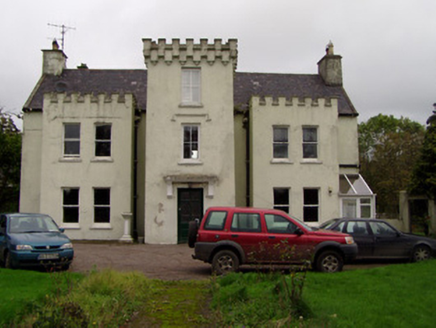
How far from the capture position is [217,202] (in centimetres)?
2133

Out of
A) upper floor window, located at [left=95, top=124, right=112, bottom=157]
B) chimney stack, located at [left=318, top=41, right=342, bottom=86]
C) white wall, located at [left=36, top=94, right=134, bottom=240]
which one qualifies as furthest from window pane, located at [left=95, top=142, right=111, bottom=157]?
chimney stack, located at [left=318, top=41, right=342, bottom=86]

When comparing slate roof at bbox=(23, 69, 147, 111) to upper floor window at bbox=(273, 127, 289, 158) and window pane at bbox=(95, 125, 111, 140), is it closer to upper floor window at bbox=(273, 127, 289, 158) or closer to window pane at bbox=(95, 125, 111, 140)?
window pane at bbox=(95, 125, 111, 140)

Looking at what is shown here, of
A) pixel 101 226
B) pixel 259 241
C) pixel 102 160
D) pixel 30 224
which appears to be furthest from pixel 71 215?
pixel 259 241

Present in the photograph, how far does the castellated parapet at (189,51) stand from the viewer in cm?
2194

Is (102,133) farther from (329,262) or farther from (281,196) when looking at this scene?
(329,262)

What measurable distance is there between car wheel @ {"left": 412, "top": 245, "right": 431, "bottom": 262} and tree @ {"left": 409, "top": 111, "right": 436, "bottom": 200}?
6959 millimetres

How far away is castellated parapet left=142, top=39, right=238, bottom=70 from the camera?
72.0ft

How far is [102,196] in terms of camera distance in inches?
901

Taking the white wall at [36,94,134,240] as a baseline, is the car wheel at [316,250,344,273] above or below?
below

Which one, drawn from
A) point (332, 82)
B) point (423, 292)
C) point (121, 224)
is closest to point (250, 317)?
point (423, 292)

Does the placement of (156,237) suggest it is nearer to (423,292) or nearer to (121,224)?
(121,224)

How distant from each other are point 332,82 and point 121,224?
15968 millimetres

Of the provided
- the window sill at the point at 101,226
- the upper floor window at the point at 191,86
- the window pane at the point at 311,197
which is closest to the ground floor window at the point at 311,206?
the window pane at the point at 311,197

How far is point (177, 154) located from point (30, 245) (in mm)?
10221
